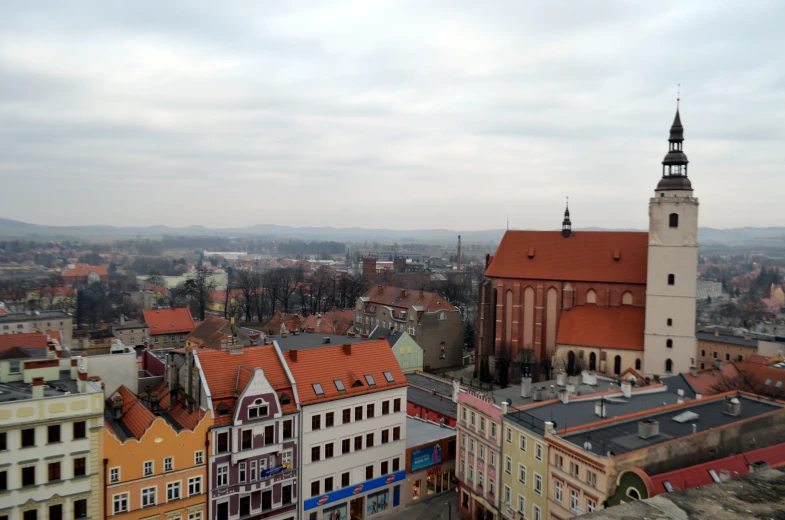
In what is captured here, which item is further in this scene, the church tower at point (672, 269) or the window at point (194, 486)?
the church tower at point (672, 269)

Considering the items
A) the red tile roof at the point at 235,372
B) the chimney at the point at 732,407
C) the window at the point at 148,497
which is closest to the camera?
the window at the point at 148,497

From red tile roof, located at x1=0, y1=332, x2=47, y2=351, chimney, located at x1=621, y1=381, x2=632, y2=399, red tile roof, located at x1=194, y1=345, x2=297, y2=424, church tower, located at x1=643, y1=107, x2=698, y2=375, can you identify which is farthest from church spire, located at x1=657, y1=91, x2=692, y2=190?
red tile roof, located at x1=0, y1=332, x2=47, y2=351

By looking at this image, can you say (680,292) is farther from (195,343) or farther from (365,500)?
(195,343)

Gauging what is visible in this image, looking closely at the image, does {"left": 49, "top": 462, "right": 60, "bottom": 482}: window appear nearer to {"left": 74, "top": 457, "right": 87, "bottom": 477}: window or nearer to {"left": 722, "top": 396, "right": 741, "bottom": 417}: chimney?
{"left": 74, "top": 457, "right": 87, "bottom": 477}: window

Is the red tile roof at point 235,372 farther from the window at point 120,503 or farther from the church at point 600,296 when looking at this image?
the church at point 600,296

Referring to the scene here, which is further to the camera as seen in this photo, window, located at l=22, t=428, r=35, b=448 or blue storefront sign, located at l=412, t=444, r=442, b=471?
blue storefront sign, located at l=412, t=444, r=442, b=471

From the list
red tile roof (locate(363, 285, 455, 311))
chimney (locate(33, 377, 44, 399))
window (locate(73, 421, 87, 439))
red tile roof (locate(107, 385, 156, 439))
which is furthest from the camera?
red tile roof (locate(363, 285, 455, 311))

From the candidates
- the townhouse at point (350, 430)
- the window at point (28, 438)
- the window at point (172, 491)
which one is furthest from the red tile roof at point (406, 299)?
the window at point (28, 438)

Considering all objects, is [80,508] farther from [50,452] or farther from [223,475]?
[223,475]
